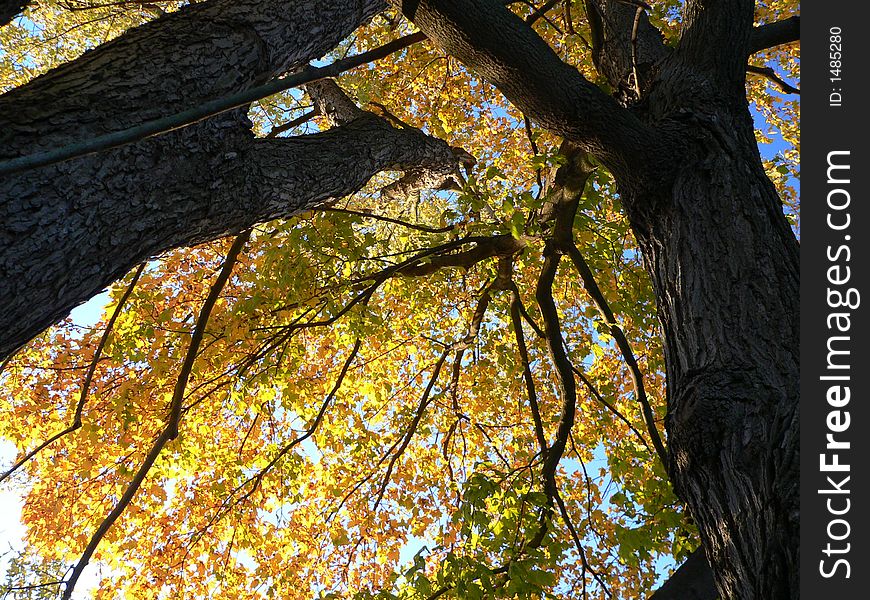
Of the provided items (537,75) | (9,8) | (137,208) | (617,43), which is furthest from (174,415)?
(617,43)

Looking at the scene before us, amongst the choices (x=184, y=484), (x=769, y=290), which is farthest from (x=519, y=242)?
(x=184, y=484)

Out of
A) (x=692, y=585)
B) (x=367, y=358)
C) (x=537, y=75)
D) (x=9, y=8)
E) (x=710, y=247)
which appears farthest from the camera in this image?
(x=367, y=358)

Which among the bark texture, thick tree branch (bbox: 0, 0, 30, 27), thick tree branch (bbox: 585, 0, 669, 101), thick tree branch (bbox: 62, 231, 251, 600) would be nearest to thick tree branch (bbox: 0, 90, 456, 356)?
the bark texture

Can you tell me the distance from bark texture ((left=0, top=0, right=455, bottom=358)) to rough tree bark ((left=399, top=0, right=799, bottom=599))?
853 mm

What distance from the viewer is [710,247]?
93.3 inches

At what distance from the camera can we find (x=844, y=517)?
1635 mm

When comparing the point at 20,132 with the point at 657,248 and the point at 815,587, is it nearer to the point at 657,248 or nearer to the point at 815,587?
the point at 657,248

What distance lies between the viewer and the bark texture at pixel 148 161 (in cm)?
176

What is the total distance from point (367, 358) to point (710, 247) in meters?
5.73

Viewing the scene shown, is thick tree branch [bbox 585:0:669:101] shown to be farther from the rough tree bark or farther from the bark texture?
the bark texture

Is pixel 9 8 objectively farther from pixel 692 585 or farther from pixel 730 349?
pixel 692 585

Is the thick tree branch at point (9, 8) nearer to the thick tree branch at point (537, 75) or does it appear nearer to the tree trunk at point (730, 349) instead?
the thick tree branch at point (537, 75)

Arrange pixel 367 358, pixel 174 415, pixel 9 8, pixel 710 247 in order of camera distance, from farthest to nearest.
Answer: pixel 367 358
pixel 174 415
pixel 710 247
pixel 9 8

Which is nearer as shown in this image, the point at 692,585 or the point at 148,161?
the point at 148,161
